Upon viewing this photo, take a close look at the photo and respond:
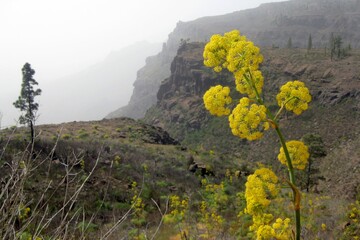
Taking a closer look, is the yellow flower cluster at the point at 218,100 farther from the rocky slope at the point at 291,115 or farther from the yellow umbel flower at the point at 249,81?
the rocky slope at the point at 291,115

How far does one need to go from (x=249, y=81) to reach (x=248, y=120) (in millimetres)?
359

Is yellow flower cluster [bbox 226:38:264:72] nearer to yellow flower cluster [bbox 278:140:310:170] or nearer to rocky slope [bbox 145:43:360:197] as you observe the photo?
yellow flower cluster [bbox 278:140:310:170]

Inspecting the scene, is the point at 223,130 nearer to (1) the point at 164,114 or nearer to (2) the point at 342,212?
(1) the point at 164,114

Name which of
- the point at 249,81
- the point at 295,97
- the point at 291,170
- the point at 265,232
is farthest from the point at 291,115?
the point at 291,170

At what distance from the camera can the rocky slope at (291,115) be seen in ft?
164

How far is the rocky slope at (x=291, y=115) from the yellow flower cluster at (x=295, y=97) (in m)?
33.8

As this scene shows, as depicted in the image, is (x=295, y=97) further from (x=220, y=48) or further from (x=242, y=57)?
(x=220, y=48)


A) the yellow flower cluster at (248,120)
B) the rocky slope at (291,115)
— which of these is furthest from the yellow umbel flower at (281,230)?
the rocky slope at (291,115)

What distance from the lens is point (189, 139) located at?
72.4m

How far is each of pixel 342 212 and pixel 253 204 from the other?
12438 mm

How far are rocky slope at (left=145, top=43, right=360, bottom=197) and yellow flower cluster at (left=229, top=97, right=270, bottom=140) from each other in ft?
112

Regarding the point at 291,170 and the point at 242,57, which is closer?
the point at 291,170

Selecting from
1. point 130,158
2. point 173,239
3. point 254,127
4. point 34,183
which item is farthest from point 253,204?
point 130,158

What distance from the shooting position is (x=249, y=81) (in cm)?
318
